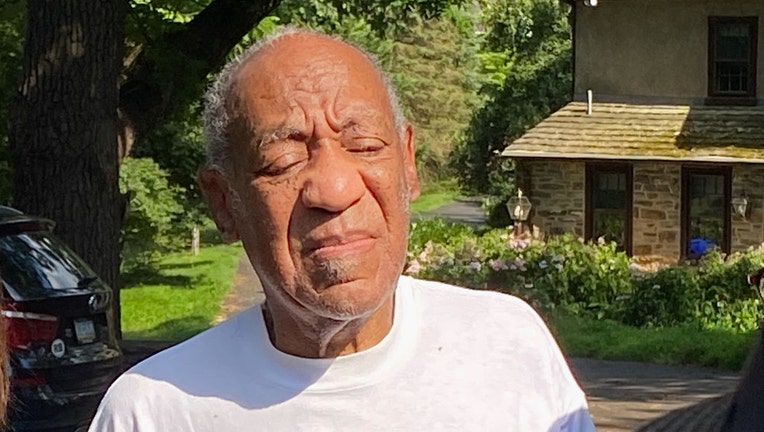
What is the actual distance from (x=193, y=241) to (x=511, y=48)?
12482 mm

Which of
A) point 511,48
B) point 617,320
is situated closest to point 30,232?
point 617,320

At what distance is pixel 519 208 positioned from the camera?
22.5m

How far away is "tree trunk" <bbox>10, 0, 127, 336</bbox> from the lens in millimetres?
10242

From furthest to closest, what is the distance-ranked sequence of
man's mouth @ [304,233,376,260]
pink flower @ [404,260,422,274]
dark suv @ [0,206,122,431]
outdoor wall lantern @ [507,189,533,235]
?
outdoor wall lantern @ [507,189,533,235], pink flower @ [404,260,422,274], dark suv @ [0,206,122,431], man's mouth @ [304,233,376,260]

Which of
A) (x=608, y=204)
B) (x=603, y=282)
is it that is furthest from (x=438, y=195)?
(x=603, y=282)

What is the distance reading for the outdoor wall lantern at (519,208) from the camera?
73.8ft

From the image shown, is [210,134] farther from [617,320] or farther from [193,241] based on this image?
[193,241]

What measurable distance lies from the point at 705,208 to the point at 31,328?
1689cm

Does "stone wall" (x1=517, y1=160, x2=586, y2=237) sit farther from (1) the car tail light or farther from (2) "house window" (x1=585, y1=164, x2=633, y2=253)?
(1) the car tail light

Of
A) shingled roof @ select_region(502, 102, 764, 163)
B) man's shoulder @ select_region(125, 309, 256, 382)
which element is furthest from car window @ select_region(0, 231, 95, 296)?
shingled roof @ select_region(502, 102, 764, 163)

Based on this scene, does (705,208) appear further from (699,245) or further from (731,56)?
(731,56)

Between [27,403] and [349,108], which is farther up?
[349,108]

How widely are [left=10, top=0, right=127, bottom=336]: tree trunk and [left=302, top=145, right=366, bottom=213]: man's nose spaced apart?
27.1 feet

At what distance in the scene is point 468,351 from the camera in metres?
2.37
